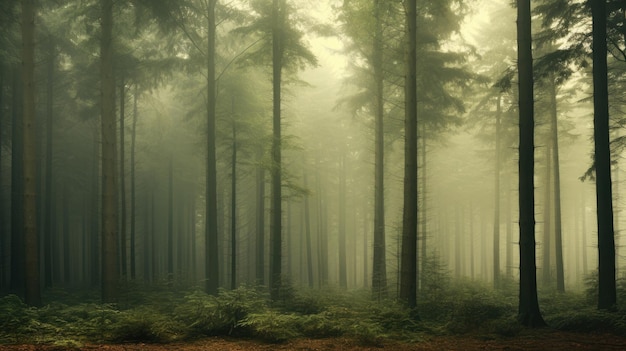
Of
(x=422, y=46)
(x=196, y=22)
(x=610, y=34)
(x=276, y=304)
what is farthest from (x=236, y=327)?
(x=610, y=34)

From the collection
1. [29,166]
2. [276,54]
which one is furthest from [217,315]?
[276,54]

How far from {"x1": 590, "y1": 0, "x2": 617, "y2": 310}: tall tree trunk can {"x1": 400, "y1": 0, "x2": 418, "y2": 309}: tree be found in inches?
201

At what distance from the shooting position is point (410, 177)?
11.6 metres

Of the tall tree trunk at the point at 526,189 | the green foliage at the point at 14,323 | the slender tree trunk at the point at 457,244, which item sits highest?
the tall tree trunk at the point at 526,189

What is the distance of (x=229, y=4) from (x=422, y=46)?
8014mm

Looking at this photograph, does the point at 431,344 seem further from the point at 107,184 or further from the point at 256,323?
the point at 107,184

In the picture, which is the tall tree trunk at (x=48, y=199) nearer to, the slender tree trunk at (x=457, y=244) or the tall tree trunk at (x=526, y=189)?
the tall tree trunk at (x=526, y=189)

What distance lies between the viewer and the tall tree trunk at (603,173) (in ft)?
37.5

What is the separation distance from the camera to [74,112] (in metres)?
24.5

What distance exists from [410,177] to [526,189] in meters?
2.94

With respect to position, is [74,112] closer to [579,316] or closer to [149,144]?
[149,144]

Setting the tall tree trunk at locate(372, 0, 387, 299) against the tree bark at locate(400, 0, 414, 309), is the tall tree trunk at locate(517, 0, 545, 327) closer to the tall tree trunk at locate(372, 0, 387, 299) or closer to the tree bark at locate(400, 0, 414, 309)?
the tree bark at locate(400, 0, 414, 309)

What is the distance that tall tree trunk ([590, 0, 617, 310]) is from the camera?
11.4 m

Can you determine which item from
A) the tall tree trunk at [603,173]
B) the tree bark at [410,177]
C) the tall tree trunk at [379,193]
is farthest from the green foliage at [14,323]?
the tall tree trunk at [603,173]
